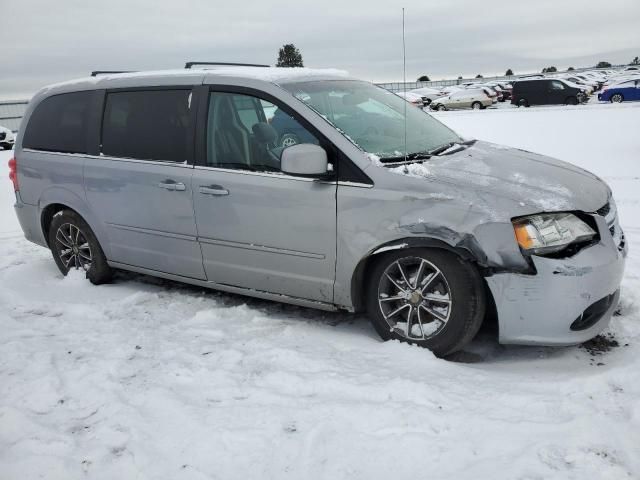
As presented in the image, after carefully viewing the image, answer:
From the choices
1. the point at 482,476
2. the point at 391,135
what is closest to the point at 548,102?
the point at 391,135

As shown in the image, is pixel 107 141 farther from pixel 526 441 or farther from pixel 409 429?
pixel 526 441

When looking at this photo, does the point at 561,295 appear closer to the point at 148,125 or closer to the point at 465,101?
the point at 148,125

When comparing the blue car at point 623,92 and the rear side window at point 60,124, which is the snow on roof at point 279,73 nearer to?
the rear side window at point 60,124

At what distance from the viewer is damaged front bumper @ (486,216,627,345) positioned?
2971 mm

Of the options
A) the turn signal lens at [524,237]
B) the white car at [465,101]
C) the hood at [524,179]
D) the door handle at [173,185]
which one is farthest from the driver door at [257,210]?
the white car at [465,101]

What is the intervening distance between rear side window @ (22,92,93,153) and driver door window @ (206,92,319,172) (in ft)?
4.75

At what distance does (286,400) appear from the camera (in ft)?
9.54

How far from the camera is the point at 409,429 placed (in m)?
2.62

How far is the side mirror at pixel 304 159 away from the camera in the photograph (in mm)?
3316

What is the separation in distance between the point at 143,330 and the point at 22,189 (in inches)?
90.6

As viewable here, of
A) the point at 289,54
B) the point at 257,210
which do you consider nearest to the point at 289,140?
the point at 257,210

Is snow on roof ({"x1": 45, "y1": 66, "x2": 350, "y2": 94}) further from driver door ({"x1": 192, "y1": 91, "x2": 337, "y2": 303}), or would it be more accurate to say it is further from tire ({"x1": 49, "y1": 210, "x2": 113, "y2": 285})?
tire ({"x1": 49, "y1": 210, "x2": 113, "y2": 285})

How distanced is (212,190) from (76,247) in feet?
6.16

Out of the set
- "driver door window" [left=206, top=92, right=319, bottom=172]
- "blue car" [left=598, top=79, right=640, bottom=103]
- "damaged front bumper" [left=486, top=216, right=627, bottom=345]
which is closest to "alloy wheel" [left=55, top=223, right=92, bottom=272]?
"driver door window" [left=206, top=92, right=319, bottom=172]
